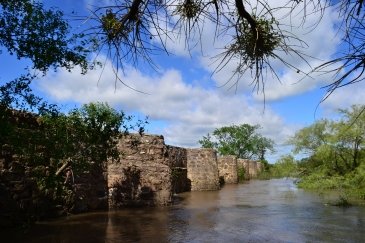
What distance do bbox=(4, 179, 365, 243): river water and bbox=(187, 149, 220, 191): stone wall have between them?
822 centimetres

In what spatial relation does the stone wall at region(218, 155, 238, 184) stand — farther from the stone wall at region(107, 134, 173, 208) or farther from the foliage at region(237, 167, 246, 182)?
the stone wall at region(107, 134, 173, 208)

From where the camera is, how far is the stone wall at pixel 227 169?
28.8m

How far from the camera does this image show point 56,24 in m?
6.46

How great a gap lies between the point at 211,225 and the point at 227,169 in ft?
63.3

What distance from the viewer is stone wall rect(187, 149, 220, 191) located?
21.6 meters

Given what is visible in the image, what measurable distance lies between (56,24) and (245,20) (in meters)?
3.87

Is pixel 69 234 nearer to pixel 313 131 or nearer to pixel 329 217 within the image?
pixel 329 217

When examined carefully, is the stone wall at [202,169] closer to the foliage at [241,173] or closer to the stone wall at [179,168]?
the stone wall at [179,168]

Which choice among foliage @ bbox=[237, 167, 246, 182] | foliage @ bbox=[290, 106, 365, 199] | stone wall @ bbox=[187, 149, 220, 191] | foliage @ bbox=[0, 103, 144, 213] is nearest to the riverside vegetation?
foliage @ bbox=[290, 106, 365, 199]

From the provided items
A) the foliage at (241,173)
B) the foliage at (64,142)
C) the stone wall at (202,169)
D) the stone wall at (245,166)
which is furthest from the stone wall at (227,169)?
the foliage at (64,142)

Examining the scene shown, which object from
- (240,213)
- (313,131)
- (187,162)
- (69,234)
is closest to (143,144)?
(240,213)

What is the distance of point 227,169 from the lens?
28.9 meters

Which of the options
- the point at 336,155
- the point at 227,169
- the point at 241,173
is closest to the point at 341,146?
the point at 336,155

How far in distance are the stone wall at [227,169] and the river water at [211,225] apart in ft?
50.5
